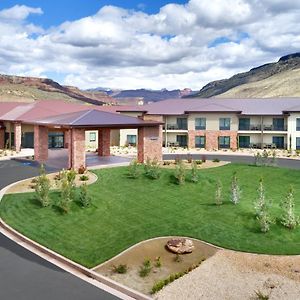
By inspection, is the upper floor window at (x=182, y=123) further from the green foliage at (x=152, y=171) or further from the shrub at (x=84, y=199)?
the shrub at (x=84, y=199)

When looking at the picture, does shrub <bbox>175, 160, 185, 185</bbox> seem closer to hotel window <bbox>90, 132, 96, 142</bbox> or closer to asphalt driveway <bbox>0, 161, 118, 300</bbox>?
asphalt driveway <bbox>0, 161, 118, 300</bbox>

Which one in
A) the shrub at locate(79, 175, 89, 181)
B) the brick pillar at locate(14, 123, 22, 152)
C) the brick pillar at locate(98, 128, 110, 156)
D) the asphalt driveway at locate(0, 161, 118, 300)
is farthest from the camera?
the brick pillar at locate(14, 123, 22, 152)

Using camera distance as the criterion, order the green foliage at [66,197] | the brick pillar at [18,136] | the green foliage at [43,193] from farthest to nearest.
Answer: the brick pillar at [18,136] → the green foliage at [43,193] → the green foliage at [66,197]

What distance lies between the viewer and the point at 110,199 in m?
24.6

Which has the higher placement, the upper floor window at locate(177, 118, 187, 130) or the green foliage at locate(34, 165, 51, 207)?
the upper floor window at locate(177, 118, 187, 130)

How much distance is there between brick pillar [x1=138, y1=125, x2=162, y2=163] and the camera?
37906 millimetres

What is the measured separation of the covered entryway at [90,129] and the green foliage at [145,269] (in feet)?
60.0

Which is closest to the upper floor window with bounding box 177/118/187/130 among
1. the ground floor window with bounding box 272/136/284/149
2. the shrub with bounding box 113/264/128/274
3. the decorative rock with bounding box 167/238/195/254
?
the ground floor window with bounding box 272/136/284/149

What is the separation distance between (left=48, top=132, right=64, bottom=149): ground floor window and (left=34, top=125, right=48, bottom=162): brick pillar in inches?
717

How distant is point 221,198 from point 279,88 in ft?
496

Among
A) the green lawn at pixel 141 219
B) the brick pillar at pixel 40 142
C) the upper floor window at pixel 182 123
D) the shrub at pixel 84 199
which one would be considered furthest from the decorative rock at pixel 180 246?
the upper floor window at pixel 182 123

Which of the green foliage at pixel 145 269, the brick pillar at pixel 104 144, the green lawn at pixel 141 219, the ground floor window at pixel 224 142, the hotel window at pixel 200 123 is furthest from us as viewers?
the hotel window at pixel 200 123

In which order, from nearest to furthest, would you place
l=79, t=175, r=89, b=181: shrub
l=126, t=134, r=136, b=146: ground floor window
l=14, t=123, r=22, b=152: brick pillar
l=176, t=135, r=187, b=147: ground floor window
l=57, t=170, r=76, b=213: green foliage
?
l=57, t=170, r=76, b=213: green foliage
l=79, t=175, r=89, b=181: shrub
l=14, t=123, r=22, b=152: brick pillar
l=176, t=135, r=187, b=147: ground floor window
l=126, t=134, r=136, b=146: ground floor window

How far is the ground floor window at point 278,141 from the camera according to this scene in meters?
58.0
